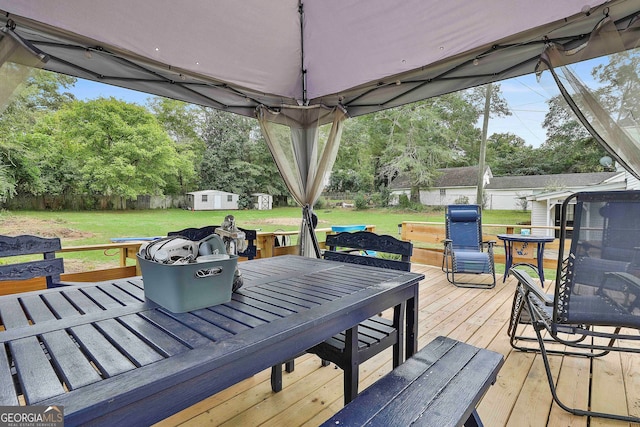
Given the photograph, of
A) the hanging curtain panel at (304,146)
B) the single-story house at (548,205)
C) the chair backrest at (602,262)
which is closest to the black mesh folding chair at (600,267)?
the chair backrest at (602,262)

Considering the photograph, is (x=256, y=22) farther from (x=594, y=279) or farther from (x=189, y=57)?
(x=594, y=279)

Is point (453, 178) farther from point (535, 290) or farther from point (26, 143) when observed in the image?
point (26, 143)

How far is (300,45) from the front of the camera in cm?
284

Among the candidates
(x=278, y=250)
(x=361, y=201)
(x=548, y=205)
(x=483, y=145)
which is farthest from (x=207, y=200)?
(x=548, y=205)

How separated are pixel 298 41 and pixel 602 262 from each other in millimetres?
2710

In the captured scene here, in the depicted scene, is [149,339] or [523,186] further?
[523,186]

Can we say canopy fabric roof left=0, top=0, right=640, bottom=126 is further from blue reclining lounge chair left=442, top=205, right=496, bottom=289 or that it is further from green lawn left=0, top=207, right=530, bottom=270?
blue reclining lounge chair left=442, top=205, right=496, bottom=289

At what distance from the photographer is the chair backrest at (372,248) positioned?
186cm

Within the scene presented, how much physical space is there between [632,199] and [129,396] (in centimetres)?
194

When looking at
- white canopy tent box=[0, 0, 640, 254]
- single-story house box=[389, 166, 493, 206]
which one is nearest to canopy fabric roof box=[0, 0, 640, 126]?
white canopy tent box=[0, 0, 640, 254]

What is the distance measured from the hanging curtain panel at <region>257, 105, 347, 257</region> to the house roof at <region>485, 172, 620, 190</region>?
4.38 m

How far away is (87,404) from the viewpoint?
53 centimetres

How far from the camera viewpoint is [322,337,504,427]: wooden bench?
0.85 meters

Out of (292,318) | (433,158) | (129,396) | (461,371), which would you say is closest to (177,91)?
(292,318)
